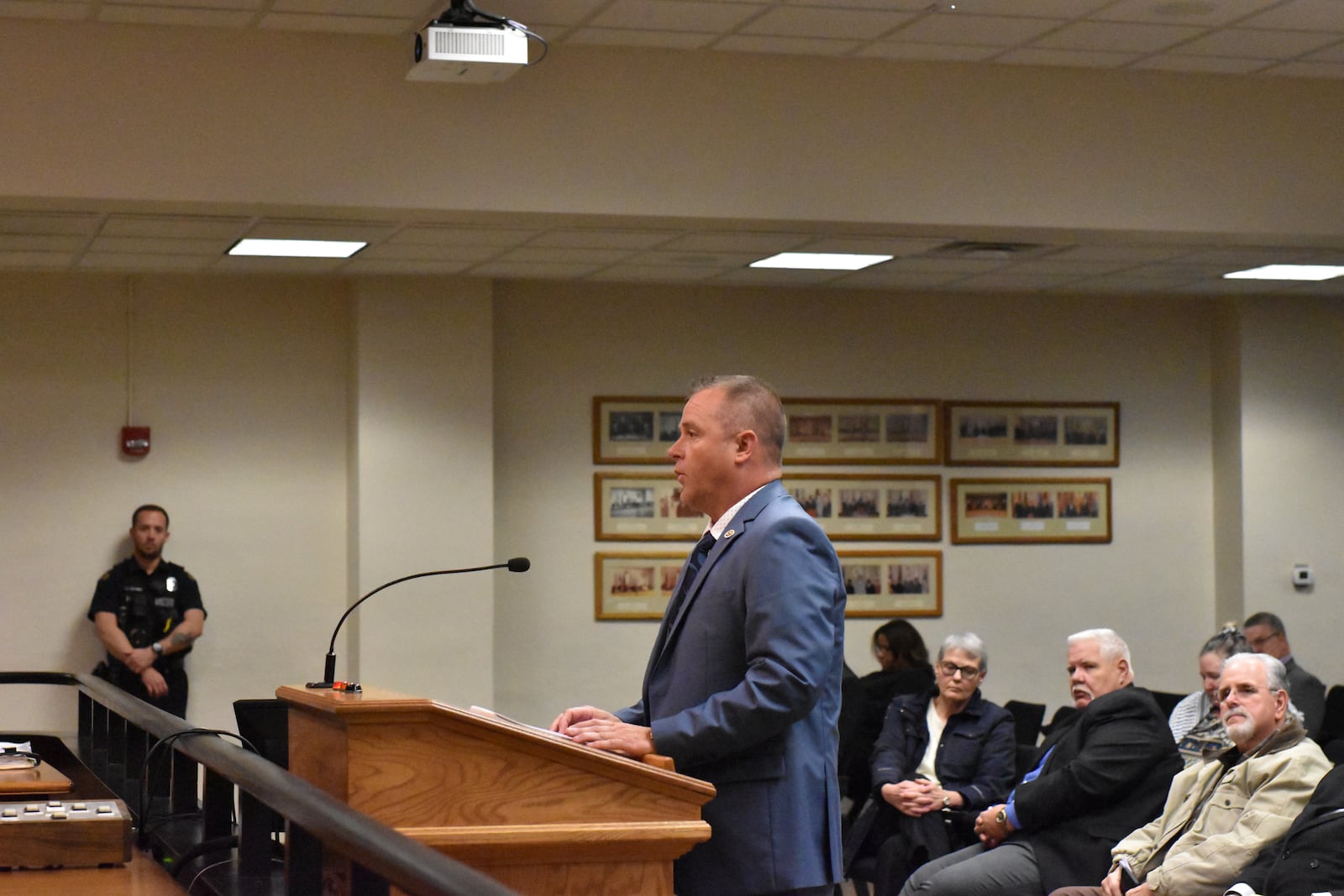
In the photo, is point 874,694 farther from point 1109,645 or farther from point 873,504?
point 873,504

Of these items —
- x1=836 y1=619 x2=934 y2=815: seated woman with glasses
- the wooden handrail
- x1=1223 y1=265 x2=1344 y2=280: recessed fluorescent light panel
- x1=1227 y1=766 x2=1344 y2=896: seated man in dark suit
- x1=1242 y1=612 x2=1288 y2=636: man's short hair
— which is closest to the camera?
the wooden handrail

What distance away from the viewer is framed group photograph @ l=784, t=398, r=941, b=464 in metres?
9.09

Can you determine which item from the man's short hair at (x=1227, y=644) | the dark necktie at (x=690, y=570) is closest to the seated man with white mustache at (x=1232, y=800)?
the man's short hair at (x=1227, y=644)

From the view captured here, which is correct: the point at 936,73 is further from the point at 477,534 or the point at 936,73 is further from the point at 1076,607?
the point at 1076,607

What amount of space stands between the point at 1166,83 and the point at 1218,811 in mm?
3458

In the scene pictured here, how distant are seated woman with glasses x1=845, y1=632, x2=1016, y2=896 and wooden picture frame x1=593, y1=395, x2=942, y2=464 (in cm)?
323

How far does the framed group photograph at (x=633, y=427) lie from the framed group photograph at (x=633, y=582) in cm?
53

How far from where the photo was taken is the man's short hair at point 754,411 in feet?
9.11

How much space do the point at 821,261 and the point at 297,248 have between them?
2.46 m

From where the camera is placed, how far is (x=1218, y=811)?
171 inches

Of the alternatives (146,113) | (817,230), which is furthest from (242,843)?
(817,230)

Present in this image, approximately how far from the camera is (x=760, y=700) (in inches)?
98.5

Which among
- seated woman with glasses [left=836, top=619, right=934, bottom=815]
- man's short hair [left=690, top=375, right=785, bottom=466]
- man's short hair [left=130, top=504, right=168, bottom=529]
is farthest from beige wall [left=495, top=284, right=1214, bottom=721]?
man's short hair [left=690, top=375, right=785, bottom=466]

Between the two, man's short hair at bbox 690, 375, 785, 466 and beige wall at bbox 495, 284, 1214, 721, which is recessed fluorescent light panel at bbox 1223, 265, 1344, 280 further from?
man's short hair at bbox 690, 375, 785, 466
